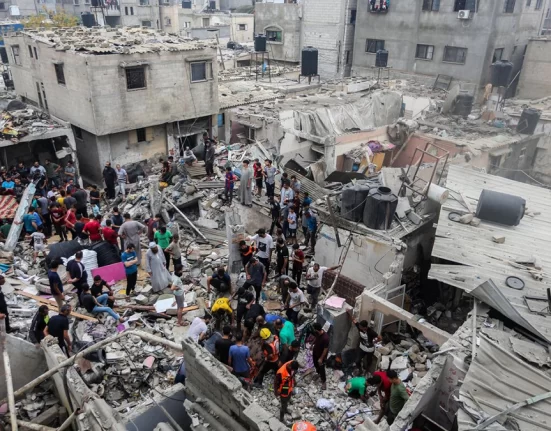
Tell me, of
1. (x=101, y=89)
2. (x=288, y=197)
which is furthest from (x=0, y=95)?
(x=288, y=197)

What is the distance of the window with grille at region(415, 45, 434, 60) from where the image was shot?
104 feet

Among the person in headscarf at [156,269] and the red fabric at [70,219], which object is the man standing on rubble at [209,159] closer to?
the red fabric at [70,219]

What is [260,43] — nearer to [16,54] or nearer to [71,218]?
[16,54]

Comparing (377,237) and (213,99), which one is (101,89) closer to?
(213,99)

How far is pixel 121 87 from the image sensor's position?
1856 cm

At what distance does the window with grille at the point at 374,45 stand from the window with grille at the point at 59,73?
23188mm

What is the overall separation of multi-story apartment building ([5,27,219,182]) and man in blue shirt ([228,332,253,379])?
1376cm

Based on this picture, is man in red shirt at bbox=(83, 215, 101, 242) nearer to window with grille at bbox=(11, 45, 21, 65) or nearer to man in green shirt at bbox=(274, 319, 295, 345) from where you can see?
man in green shirt at bbox=(274, 319, 295, 345)

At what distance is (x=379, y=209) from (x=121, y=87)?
12519 mm

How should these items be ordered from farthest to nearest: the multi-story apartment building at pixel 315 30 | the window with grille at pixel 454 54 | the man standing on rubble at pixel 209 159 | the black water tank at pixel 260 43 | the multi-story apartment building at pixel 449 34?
the multi-story apartment building at pixel 315 30, the black water tank at pixel 260 43, the window with grille at pixel 454 54, the multi-story apartment building at pixel 449 34, the man standing on rubble at pixel 209 159

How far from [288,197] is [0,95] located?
20324 millimetres

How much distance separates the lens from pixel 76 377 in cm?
701

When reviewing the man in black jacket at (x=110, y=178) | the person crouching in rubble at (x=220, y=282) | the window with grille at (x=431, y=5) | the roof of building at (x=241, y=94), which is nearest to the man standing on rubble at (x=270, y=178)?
the person crouching in rubble at (x=220, y=282)

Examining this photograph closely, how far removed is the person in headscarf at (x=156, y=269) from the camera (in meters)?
10.4
